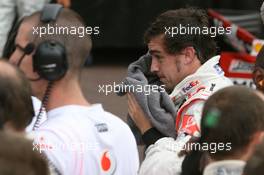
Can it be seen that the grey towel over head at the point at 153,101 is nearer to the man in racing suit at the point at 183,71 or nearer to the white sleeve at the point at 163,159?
the man in racing suit at the point at 183,71

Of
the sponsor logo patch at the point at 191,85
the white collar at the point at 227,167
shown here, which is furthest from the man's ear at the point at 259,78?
the white collar at the point at 227,167

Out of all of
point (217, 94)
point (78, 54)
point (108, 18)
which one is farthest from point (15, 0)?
point (217, 94)

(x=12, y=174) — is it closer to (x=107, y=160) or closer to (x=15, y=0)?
(x=107, y=160)

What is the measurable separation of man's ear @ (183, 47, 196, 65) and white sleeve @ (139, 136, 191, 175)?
0.62 metres

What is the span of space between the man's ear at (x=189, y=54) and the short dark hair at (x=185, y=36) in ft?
0.06

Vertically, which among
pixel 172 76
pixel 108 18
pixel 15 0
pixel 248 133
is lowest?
pixel 108 18

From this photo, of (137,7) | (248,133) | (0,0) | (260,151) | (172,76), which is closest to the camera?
(260,151)

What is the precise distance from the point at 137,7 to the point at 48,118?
242 inches

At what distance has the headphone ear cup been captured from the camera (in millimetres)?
2941

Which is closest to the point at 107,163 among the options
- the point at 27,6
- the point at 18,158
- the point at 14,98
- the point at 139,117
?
the point at 14,98

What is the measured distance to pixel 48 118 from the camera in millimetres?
2979

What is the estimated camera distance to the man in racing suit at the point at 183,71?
12.1 ft

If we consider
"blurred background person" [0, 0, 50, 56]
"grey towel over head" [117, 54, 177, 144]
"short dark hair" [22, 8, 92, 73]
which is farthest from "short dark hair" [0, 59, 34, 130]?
"blurred background person" [0, 0, 50, 56]

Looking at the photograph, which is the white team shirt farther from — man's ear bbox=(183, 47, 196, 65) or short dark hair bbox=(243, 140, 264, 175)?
man's ear bbox=(183, 47, 196, 65)
